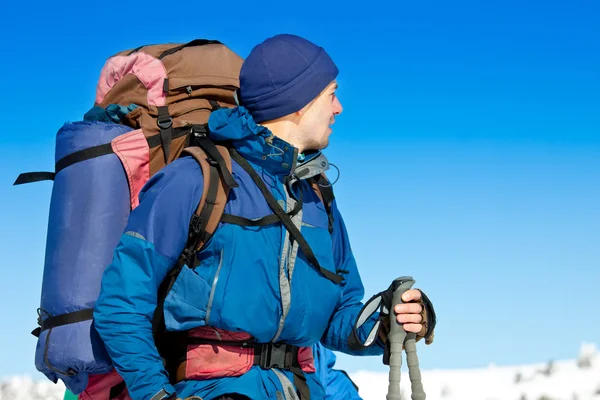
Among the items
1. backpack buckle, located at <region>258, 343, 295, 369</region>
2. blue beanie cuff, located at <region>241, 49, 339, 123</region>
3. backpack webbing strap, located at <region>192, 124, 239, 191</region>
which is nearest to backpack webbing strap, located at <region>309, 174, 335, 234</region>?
blue beanie cuff, located at <region>241, 49, 339, 123</region>

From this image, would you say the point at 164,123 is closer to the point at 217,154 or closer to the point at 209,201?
the point at 217,154

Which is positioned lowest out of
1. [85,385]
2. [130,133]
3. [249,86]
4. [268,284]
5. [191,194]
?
[85,385]

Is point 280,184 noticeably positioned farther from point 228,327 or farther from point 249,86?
point 228,327

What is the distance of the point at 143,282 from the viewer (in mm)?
3994

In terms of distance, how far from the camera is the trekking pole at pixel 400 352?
421cm

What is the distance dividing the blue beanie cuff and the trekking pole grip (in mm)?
1120

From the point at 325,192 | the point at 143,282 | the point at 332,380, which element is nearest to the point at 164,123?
the point at 325,192

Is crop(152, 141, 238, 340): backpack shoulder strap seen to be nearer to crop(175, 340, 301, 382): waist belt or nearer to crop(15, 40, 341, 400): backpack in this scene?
crop(15, 40, 341, 400): backpack

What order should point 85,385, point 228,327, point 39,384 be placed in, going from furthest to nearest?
point 39,384 → point 85,385 → point 228,327

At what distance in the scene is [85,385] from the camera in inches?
176

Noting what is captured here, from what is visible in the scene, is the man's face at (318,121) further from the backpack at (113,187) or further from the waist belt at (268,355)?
the waist belt at (268,355)

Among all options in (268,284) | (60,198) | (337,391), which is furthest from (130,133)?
(337,391)

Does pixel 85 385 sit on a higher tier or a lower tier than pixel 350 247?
lower

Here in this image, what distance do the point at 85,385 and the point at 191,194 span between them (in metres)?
1.23
